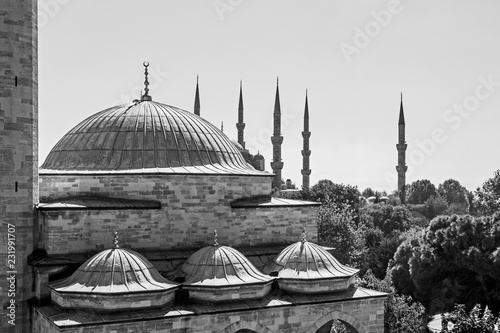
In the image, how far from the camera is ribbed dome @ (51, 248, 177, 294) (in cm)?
1118

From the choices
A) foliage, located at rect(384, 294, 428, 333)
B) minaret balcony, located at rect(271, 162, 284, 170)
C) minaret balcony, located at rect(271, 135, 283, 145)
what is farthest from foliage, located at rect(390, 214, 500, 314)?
minaret balcony, located at rect(271, 135, 283, 145)

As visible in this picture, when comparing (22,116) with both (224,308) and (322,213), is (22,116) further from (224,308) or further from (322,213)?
(322,213)

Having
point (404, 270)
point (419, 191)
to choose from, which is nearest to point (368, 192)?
point (419, 191)

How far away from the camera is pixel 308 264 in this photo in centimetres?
1328

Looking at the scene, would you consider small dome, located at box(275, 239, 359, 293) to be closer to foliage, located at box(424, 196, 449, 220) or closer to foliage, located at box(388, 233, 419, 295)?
foliage, located at box(388, 233, 419, 295)

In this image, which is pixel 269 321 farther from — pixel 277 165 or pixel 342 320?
pixel 277 165

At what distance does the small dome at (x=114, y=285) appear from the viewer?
11031 mm

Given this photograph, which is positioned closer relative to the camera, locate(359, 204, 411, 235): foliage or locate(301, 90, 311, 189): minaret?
locate(359, 204, 411, 235): foliage

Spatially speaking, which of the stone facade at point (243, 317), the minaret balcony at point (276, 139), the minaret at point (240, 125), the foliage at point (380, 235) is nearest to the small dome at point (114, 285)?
the stone facade at point (243, 317)

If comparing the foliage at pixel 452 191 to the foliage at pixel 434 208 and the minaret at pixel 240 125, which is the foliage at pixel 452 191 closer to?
the foliage at pixel 434 208

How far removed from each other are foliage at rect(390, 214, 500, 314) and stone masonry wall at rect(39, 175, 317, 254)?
8.53 m

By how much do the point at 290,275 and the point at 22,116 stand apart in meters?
7.10

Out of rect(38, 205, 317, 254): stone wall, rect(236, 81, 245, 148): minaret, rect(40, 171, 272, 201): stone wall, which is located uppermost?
rect(236, 81, 245, 148): minaret

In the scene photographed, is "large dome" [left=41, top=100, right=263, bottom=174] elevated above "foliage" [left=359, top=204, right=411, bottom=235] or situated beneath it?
elevated above
